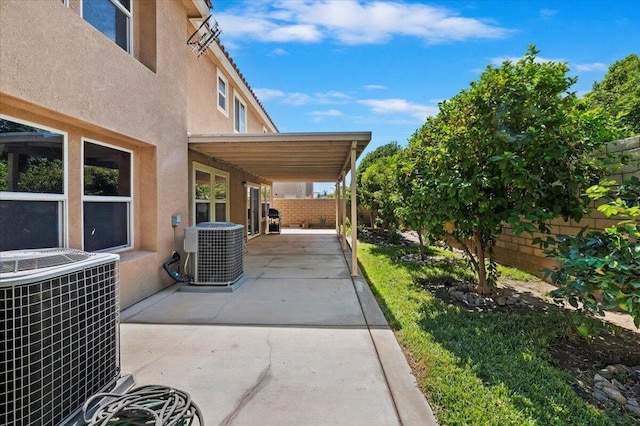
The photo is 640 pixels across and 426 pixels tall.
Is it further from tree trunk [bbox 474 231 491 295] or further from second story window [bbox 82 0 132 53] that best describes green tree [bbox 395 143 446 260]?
second story window [bbox 82 0 132 53]

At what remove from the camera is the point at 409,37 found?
1018 centimetres

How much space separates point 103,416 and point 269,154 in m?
7.75

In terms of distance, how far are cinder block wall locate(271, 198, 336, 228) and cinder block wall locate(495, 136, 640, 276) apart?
15.5 m

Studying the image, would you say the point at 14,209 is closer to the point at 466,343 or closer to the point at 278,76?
the point at 466,343

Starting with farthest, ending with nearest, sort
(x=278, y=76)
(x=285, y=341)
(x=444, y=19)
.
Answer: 1. (x=278, y=76)
2. (x=444, y=19)
3. (x=285, y=341)

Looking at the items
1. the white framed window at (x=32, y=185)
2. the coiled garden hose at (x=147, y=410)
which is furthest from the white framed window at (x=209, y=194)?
the coiled garden hose at (x=147, y=410)

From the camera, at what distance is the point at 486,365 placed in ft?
10.6

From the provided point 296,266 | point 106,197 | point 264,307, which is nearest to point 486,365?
point 264,307

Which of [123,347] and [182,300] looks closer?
[123,347]

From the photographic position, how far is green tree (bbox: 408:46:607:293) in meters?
4.19

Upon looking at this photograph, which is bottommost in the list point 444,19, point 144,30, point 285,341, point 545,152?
point 285,341

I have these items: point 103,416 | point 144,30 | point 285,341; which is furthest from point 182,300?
point 144,30

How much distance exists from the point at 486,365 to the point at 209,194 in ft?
27.2

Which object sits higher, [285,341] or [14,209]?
[14,209]
